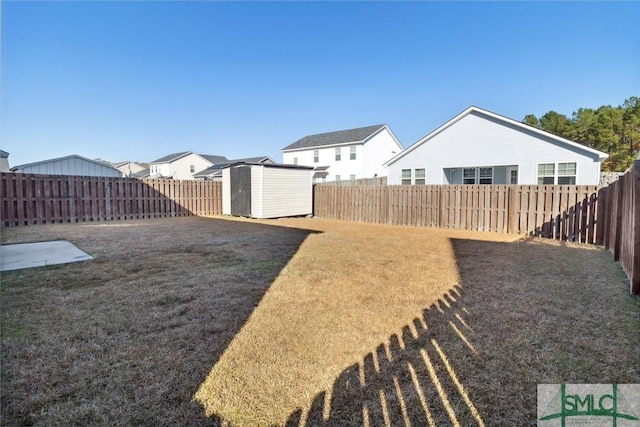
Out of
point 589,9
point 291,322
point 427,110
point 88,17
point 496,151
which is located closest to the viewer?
point 291,322

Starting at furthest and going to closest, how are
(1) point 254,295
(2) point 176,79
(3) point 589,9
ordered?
(2) point 176,79 < (3) point 589,9 < (1) point 254,295

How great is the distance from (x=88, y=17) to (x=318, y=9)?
786cm

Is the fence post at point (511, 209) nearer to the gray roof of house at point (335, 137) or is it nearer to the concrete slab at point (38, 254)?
the concrete slab at point (38, 254)

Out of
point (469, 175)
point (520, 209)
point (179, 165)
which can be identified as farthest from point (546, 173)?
point (179, 165)

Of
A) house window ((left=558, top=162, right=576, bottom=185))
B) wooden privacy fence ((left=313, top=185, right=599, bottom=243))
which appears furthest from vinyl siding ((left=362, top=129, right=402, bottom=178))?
house window ((left=558, top=162, right=576, bottom=185))

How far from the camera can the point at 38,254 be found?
596 centimetres

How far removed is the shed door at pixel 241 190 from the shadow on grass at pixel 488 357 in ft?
36.9

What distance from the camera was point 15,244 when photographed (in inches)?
278

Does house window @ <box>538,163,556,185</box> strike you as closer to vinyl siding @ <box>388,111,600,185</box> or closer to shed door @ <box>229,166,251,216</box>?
vinyl siding @ <box>388,111,600,185</box>

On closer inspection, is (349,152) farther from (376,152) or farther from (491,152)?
(491,152)

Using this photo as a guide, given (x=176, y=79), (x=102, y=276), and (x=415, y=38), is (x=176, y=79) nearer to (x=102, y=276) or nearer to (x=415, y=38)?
(x=415, y=38)

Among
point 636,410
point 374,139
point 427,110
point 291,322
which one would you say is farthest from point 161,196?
point 427,110

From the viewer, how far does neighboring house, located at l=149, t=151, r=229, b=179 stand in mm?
43688

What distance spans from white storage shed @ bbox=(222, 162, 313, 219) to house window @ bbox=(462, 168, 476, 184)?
940cm
